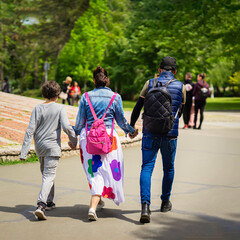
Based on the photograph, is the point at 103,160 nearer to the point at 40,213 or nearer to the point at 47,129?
the point at 47,129

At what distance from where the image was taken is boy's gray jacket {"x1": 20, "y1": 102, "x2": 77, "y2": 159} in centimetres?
550

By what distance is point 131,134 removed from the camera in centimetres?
577

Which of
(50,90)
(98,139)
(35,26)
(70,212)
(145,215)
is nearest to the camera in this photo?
(145,215)

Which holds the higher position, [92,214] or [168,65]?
[168,65]

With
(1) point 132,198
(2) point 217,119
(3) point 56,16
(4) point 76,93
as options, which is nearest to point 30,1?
(3) point 56,16

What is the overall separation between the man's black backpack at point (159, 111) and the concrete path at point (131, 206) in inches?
38.8

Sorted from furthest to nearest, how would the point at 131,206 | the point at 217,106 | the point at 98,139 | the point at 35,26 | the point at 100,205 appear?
the point at 35,26
the point at 217,106
the point at 131,206
the point at 100,205
the point at 98,139

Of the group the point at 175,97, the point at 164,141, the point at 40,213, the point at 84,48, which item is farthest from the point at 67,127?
the point at 84,48

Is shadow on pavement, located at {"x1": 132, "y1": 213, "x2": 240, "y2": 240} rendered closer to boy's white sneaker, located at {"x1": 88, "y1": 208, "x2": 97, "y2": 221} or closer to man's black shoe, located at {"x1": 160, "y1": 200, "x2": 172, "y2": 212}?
man's black shoe, located at {"x1": 160, "y1": 200, "x2": 172, "y2": 212}

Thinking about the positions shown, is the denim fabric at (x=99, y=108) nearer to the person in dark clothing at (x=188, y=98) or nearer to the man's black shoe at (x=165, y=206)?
the man's black shoe at (x=165, y=206)

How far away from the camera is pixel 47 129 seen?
18.1 feet

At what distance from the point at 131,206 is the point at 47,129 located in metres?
1.41

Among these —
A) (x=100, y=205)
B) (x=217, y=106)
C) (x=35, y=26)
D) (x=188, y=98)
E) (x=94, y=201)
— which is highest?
(x=35, y=26)

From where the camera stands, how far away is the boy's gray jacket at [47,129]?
18.0 feet
